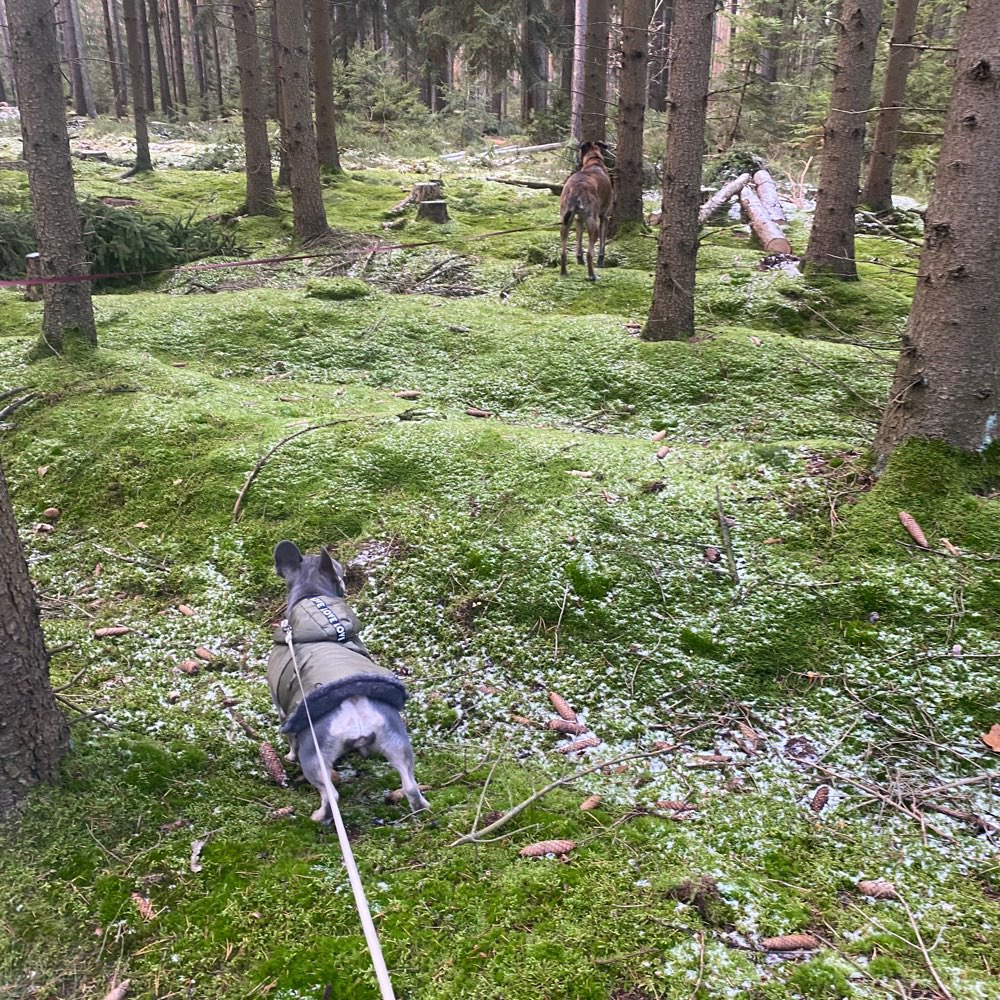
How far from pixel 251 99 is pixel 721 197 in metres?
8.09

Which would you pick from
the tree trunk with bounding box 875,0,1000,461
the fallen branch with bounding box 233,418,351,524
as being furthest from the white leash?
the tree trunk with bounding box 875,0,1000,461

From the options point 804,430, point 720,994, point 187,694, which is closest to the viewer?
point 720,994

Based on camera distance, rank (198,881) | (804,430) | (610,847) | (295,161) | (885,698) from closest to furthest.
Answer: (198,881) → (610,847) → (885,698) → (804,430) → (295,161)

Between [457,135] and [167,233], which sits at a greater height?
[457,135]

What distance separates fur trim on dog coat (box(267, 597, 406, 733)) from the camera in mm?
2678

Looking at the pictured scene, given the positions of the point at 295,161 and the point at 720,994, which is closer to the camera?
the point at 720,994

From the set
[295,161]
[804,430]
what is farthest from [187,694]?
[295,161]

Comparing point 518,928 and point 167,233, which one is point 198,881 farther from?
point 167,233

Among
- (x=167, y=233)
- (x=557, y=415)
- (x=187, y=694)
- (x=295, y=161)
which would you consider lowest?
(x=187, y=694)

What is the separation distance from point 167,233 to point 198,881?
34.3ft

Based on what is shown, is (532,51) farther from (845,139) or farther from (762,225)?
(845,139)

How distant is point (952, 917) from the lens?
2.45 m

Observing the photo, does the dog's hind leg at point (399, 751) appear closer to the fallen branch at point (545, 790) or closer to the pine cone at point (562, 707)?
the fallen branch at point (545, 790)

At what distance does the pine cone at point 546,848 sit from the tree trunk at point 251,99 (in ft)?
39.8
